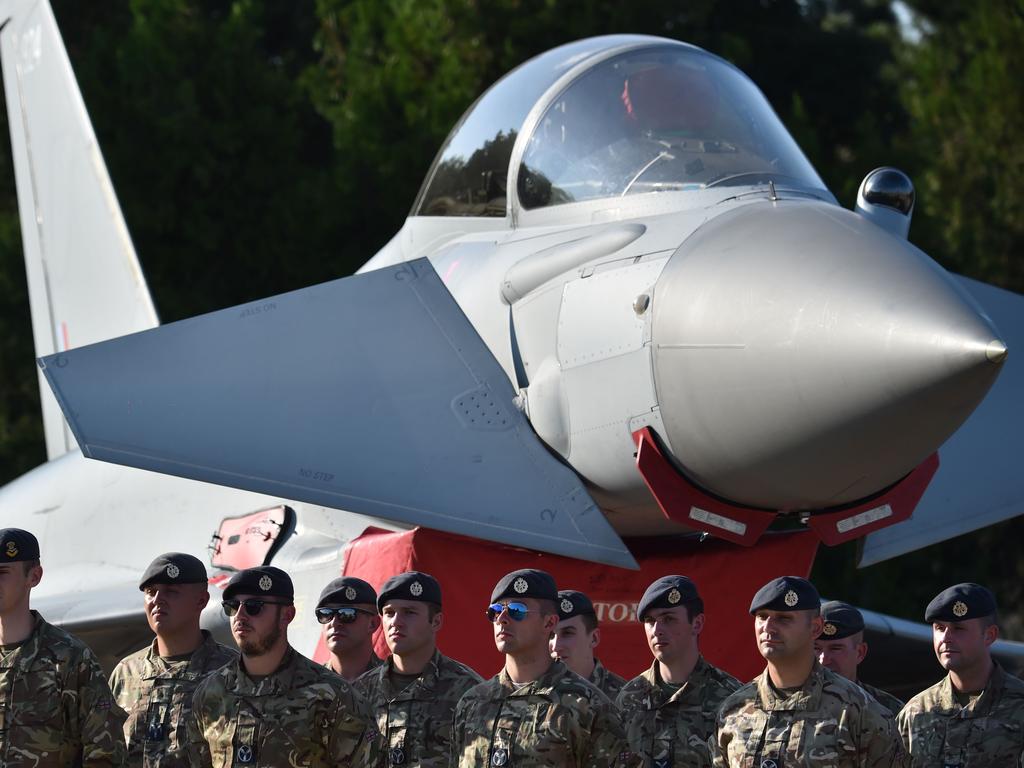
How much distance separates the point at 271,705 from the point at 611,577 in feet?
5.69

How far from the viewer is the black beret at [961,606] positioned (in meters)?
5.81

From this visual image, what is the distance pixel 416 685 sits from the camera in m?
5.63

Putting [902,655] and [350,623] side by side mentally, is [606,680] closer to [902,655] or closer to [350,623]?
[350,623]

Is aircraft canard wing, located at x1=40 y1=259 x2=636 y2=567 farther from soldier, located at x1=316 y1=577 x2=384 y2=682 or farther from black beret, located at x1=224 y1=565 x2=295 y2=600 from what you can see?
black beret, located at x1=224 y1=565 x2=295 y2=600

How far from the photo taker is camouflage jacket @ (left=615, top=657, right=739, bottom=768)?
226 inches

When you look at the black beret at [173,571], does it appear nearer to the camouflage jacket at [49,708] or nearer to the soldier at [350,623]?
the soldier at [350,623]

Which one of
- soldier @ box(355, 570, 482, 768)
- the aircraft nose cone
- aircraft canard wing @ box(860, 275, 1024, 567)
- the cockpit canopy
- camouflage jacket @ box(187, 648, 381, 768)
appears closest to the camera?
the aircraft nose cone

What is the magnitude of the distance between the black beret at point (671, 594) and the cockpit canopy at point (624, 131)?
1.57 metres

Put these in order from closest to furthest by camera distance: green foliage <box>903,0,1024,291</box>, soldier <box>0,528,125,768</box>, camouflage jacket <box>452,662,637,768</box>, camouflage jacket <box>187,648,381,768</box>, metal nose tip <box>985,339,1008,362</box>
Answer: metal nose tip <box>985,339,1008,362</box> → camouflage jacket <box>452,662,637,768</box> → camouflage jacket <box>187,648,381,768</box> → soldier <box>0,528,125,768</box> → green foliage <box>903,0,1024,291</box>

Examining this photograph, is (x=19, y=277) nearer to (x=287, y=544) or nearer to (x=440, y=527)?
(x=287, y=544)

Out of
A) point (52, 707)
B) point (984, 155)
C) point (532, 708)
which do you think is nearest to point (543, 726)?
point (532, 708)

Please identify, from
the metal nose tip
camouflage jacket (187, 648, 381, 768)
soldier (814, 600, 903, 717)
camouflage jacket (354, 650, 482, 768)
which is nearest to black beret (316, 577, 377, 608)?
camouflage jacket (354, 650, 482, 768)

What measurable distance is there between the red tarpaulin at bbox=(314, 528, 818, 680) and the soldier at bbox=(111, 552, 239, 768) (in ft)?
2.30

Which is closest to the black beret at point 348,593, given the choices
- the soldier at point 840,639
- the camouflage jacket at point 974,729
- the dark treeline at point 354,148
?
the soldier at point 840,639
